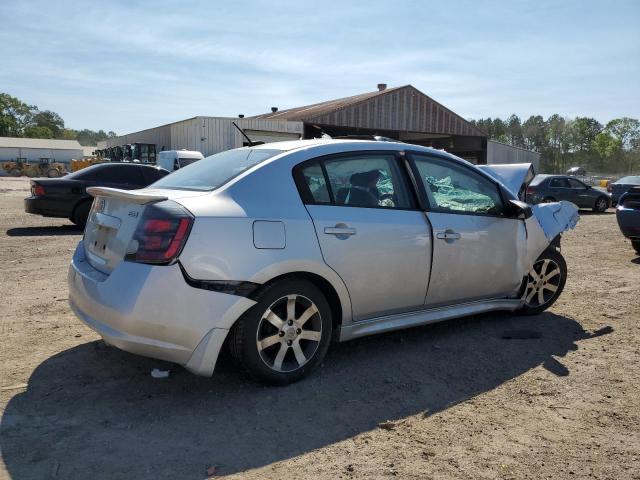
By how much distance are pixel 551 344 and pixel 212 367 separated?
290cm

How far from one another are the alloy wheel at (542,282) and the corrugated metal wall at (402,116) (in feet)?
85.7

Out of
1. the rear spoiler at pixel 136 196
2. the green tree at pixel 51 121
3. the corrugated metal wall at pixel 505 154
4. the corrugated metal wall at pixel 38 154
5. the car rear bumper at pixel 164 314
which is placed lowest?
the car rear bumper at pixel 164 314

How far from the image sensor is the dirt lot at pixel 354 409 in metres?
2.68

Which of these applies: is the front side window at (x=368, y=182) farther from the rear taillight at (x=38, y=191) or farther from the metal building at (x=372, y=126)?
the metal building at (x=372, y=126)

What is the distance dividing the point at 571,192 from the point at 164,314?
21.0 m

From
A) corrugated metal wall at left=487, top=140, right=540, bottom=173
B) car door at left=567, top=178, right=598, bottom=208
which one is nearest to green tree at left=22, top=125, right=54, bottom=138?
corrugated metal wall at left=487, top=140, right=540, bottom=173

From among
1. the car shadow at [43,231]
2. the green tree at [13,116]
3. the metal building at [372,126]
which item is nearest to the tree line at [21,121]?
the green tree at [13,116]

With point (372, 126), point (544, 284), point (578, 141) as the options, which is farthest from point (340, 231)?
point (578, 141)

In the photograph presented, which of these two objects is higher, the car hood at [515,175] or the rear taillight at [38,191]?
the car hood at [515,175]

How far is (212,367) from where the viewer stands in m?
3.21

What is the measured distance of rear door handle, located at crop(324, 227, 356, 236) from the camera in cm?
360

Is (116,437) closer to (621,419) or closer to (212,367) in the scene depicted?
(212,367)

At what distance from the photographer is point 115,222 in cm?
346

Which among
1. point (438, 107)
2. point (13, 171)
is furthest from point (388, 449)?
point (13, 171)
